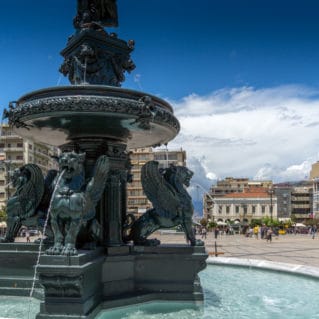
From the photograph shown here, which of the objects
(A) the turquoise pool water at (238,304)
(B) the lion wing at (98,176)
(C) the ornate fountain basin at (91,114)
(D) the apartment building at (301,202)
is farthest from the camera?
(D) the apartment building at (301,202)

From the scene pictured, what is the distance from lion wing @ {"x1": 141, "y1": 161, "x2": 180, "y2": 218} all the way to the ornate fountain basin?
26.0 inches

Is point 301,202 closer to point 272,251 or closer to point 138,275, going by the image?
point 272,251

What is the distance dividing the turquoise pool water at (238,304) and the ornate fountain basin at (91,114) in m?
2.63

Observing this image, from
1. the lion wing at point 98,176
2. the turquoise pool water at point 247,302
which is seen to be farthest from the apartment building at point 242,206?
the lion wing at point 98,176

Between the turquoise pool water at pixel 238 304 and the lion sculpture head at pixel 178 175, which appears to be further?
the lion sculpture head at pixel 178 175

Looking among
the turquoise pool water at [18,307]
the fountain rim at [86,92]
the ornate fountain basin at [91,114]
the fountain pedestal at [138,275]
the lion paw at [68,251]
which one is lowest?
the turquoise pool water at [18,307]

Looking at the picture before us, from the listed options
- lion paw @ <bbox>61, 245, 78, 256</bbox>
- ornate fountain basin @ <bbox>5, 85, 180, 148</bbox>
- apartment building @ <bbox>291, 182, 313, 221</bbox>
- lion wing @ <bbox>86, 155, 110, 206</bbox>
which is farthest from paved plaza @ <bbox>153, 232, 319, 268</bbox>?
apartment building @ <bbox>291, 182, 313, 221</bbox>

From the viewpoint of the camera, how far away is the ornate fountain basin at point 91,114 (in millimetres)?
5758

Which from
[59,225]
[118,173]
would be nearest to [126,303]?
[59,225]

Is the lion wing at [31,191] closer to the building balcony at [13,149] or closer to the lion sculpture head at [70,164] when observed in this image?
the lion sculpture head at [70,164]

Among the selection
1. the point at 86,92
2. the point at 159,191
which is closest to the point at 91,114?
the point at 86,92

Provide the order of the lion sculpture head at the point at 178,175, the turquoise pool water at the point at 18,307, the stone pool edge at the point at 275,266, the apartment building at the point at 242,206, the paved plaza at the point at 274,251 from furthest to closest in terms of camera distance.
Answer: the apartment building at the point at 242,206 → the paved plaza at the point at 274,251 → the stone pool edge at the point at 275,266 → the lion sculpture head at the point at 178,175 → the turquoise pool water at the point at 18,307

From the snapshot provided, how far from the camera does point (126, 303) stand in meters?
6.08

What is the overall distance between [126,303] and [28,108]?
309 cm
